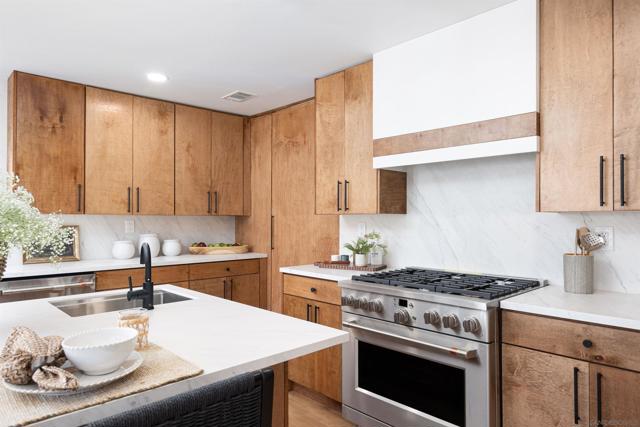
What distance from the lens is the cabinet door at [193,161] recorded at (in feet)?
13.3

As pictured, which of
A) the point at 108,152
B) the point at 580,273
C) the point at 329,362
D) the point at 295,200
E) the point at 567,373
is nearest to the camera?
the point at 567,373

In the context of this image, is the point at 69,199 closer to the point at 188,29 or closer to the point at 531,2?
the point at 188,29

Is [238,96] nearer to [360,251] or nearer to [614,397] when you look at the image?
[360,251]

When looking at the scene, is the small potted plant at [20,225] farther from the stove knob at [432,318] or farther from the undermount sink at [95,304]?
the stove knob at [432,318]

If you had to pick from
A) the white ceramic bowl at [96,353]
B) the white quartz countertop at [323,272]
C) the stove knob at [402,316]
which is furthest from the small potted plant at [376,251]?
the white ceramic bowl at [96,353]

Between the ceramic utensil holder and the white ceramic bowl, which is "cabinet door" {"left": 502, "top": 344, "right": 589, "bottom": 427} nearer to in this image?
the ceramic utensil holder

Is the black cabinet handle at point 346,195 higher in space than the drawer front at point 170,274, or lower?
higher

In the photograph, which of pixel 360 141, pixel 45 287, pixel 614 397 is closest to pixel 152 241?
pixel 45 287

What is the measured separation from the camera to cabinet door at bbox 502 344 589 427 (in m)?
1.77

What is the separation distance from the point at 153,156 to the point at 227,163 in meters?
0.77

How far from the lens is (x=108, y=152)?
3.57m

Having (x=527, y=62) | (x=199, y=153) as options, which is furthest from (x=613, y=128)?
(x=199, y=153)

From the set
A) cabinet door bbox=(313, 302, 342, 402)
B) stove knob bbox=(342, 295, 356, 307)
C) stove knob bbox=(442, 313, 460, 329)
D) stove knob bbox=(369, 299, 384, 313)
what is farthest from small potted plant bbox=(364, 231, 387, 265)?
stove knob bbox=(442, 313, 460, 329)

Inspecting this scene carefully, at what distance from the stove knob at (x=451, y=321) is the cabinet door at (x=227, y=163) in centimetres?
281
